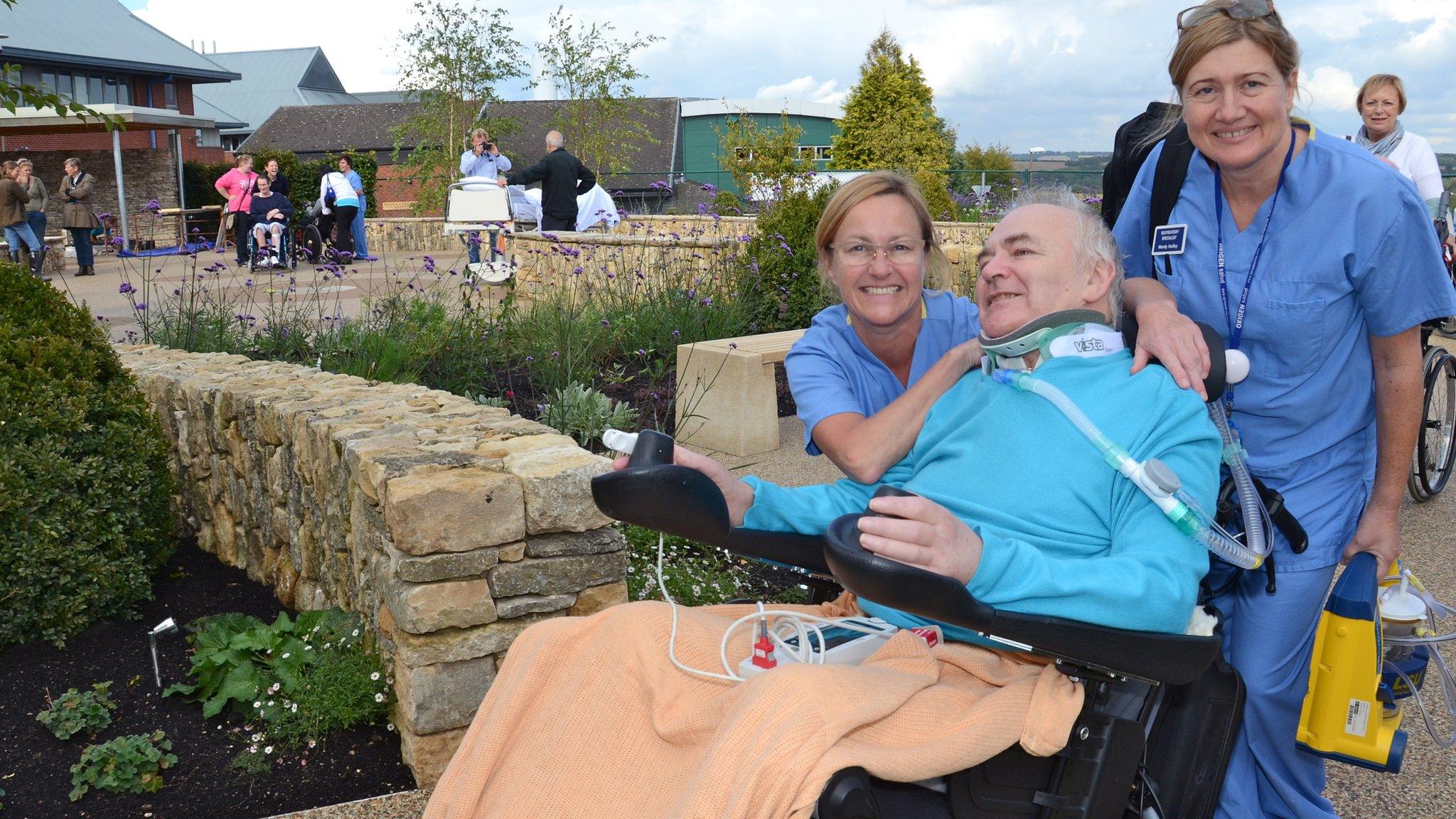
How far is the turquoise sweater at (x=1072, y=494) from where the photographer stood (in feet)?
5.42

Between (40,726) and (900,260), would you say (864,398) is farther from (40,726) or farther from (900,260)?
(40,726)

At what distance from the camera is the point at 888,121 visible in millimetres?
24297

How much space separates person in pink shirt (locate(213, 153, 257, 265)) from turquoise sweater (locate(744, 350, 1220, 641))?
15331mm

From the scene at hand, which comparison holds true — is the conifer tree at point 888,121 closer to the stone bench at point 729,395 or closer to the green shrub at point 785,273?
the green shrub at point 785,273

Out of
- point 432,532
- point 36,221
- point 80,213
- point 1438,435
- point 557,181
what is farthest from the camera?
point 36,221

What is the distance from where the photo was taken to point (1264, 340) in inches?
80.7

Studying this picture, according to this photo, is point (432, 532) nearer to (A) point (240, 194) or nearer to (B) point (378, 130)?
(A) point (240, 194)

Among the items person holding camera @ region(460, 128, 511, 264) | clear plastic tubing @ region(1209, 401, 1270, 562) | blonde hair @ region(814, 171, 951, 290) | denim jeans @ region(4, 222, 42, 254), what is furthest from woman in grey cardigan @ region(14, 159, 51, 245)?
clear plastic tubing @ region(1209, 401, 1270, 562)

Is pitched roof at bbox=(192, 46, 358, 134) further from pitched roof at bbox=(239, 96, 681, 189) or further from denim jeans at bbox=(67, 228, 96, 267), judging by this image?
denim jeans at bbox=(67, 228, 96, 267)

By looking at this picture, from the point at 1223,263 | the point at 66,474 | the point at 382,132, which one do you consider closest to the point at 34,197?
the point at 66,474

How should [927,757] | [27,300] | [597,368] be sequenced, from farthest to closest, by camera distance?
[597,368] < [27,300] < [927,757]

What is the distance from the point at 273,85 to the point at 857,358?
214 ft

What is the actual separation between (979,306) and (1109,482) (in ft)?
1.49

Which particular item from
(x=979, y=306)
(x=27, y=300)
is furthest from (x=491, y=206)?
(x=979, y=306)
